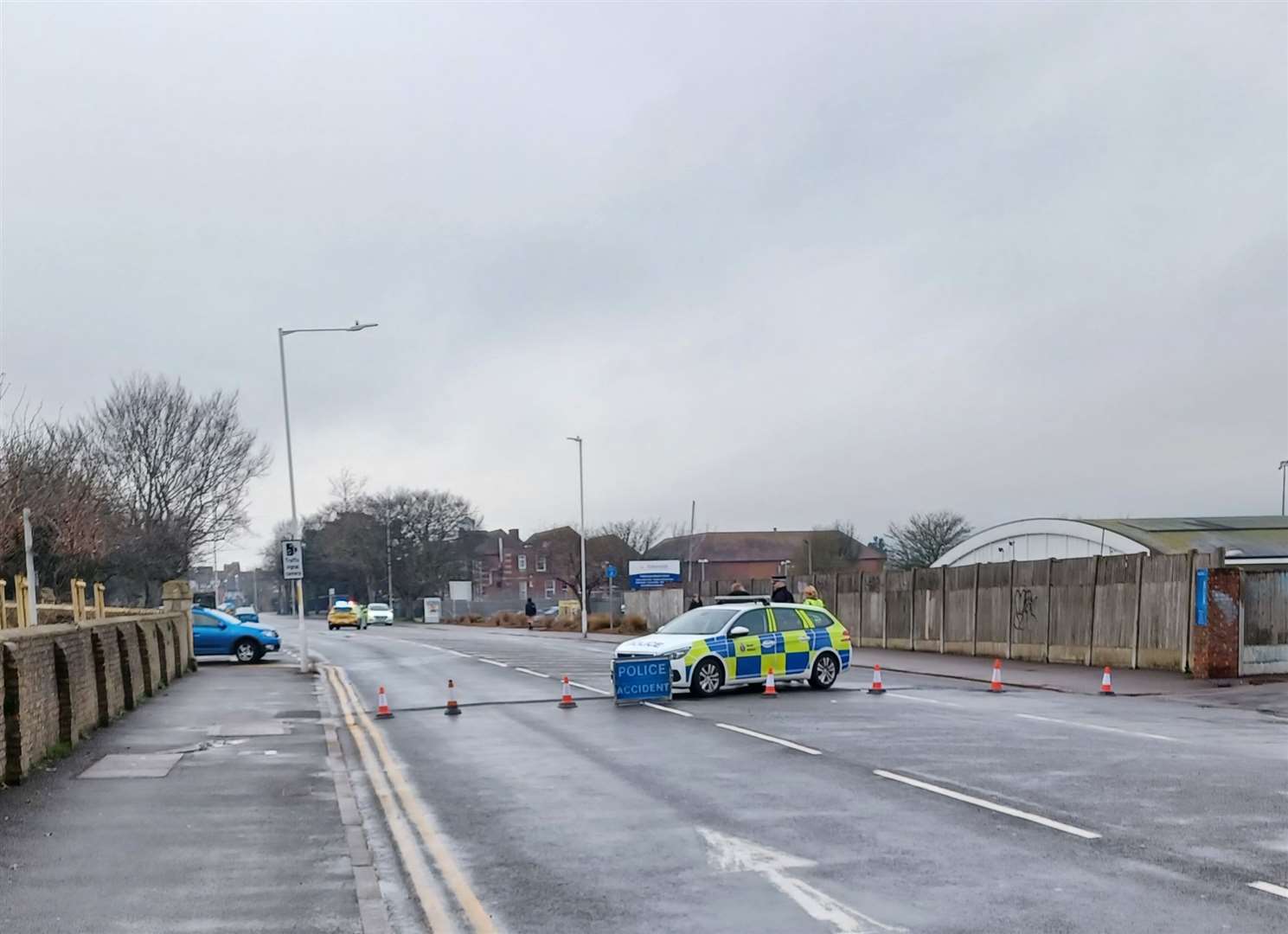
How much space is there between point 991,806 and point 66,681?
1022cm

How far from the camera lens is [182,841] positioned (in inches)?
368

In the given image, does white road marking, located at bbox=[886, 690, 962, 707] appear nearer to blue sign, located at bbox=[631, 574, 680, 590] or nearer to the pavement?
the pavement

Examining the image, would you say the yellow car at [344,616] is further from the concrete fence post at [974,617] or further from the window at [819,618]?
the window at [819,618]

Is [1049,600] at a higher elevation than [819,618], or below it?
below

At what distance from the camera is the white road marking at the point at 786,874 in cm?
677

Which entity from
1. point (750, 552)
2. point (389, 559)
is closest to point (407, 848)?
point (389, 559)

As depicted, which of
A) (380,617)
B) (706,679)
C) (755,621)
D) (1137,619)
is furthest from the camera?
(380,617)

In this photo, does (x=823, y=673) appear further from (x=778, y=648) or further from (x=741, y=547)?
(x=741, y=547)

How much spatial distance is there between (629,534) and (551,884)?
102 m

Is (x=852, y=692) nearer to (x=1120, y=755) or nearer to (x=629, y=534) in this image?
(x=1120, y=755)

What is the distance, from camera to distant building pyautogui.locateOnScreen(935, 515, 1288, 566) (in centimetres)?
4534

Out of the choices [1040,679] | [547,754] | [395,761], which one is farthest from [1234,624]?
[395,761]

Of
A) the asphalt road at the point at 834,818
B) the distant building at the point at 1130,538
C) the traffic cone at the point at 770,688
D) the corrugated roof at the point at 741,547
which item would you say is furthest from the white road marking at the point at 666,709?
the corrugated roof at the point at 741,547

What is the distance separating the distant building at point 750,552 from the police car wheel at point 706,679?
290 ft
